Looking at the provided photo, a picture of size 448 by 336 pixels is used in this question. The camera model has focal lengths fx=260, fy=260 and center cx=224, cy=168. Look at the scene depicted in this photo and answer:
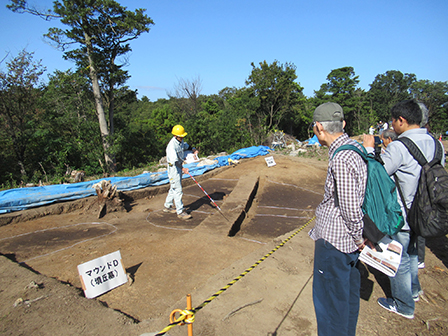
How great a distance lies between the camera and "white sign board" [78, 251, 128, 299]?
2.81 meters

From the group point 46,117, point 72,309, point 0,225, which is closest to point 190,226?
point 72,309

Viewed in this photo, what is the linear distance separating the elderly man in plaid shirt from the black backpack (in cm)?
92

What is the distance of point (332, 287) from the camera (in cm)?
174

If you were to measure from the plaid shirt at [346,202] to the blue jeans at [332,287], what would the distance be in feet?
0.23

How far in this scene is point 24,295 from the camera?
2.57 meters

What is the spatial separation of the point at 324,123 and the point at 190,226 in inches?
166

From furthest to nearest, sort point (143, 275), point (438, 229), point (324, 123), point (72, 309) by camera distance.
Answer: point (143, 275) → point (72, 309) → point (438, 229) → point (324, 123)

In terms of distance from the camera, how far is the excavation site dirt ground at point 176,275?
2.31 metres

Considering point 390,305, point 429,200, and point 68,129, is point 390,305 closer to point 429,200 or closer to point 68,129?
point 429,200

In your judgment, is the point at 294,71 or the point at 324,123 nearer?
the point at 324,123

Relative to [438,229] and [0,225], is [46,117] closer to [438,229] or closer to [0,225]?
[0,225]

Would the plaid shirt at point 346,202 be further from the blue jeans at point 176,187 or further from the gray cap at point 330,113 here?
the blue jeans at point 176,187

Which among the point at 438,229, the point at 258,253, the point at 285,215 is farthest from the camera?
the point at 285,215

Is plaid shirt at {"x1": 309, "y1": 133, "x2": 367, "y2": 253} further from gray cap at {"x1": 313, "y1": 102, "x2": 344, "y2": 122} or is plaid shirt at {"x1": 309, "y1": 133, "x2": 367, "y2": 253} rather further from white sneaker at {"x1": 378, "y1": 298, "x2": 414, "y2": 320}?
white sneaker at {"x1": 378, "y1": 298, "x2": 414, "y2": 320}
